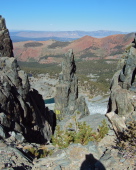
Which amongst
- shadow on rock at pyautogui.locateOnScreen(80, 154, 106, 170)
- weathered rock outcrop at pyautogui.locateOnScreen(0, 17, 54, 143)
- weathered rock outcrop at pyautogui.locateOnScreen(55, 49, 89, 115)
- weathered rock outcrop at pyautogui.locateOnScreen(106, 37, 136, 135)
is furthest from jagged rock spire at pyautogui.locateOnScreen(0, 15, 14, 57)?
shadow on rock at pyautogui.locateOnScreen(80, 154, 106, 170)

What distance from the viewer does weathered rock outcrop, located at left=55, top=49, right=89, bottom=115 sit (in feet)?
84.5

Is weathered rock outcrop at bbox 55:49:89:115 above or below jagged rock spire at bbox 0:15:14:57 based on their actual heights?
below

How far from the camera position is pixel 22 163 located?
20.3ft

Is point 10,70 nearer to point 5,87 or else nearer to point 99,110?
point 5,87

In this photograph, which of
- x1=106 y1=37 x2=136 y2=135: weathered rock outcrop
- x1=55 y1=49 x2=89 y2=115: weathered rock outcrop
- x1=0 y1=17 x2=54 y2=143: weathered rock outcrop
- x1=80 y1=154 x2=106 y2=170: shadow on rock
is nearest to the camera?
x1=80 y1=154 x2=106 y2=170: shadow on rock

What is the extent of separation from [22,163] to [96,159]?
108 inches

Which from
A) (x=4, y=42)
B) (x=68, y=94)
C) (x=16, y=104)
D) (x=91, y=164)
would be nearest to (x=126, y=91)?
(x=16, y=104)

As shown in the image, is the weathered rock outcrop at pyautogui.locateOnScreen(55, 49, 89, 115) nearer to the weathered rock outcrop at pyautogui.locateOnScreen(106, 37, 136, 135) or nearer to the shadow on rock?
the weathered rock outcrop at pyautogui.locateOnScreen(106, 37, 136, 135)

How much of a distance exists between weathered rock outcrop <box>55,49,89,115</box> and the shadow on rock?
18.7 meters

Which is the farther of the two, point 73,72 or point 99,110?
point 99,110

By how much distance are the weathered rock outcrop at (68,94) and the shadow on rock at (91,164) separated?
61.4ft

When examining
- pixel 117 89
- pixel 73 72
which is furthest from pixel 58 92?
pixel 117 89

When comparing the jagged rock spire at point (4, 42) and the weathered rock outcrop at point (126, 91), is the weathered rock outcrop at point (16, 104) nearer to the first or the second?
the jagged rock spire at point (4, 42)

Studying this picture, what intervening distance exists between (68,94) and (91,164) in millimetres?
20161
